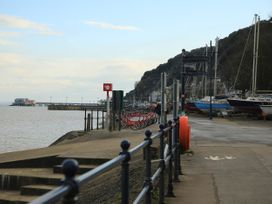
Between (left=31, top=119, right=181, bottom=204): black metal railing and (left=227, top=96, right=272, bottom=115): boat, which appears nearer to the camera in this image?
(left=31, top=119, right=181, bottom=204): black metal railing

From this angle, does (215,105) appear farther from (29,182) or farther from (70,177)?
(70,177)

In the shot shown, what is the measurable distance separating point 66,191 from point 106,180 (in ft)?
12.2

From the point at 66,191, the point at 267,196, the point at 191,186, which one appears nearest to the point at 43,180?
the point at 191,186

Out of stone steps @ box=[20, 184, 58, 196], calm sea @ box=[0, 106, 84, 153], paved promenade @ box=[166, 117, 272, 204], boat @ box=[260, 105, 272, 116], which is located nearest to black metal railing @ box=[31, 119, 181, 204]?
paved promenade @ box=[166, 117, 272, 204]

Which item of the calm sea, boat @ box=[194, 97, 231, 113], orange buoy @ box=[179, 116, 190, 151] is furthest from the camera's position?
boat @ box=[194, 97, 231, 113]

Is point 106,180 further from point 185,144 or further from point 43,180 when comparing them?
point 185,144

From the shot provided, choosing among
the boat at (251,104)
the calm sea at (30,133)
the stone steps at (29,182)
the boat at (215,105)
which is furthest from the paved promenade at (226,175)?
the boat at (215,105)

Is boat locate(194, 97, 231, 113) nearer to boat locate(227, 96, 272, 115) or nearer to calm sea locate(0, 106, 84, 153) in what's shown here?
boat locate(227, 96, 272, 115)

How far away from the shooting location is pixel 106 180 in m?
6.33

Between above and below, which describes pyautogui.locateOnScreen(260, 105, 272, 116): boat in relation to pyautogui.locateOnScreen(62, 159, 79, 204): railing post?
below

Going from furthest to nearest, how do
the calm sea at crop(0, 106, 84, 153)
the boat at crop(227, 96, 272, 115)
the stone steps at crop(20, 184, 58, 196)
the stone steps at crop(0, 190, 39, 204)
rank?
the boat at crop(227, 96, 272, 115) → the calm sea at crop(0, 106, 84, 153) → the stone steps at crop(20, 184, 58, 196) → the stone steps at crop(0, 190, 39, 204)

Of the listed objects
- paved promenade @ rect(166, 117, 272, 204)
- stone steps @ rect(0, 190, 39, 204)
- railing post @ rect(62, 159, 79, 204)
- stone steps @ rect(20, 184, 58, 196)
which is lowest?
stone steps @ rect(0, 190, 39, 204)

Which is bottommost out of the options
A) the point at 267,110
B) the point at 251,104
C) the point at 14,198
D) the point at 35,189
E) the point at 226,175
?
the point at 14,198

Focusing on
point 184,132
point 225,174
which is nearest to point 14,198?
point 225,174
